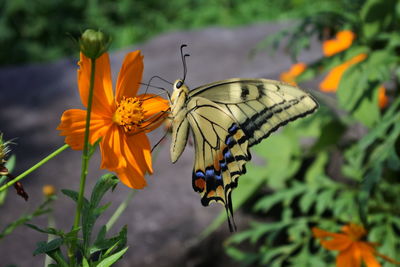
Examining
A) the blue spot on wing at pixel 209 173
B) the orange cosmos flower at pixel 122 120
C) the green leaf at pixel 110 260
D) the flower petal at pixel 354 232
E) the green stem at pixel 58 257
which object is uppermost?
the orange cosmos flower at pixel 122 120

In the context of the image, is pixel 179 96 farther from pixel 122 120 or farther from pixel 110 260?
pixel 110 260

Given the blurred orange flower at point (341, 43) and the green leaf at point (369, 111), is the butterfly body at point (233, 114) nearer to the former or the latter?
the green leaf at point (369, 111)

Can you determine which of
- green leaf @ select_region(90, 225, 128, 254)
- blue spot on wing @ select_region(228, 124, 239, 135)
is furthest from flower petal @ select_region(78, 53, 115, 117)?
blue spot on wing @ select_region(228, 124, 239, 135)

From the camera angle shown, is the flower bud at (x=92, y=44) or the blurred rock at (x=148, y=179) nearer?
the flower bud at (x=92, y=44)

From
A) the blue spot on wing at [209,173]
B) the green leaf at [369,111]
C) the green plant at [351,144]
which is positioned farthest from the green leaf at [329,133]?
the blue spot on wing at [209,173]

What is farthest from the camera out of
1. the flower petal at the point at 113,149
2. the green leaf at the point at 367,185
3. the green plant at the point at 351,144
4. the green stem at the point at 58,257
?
the green plant at the point at 351,144

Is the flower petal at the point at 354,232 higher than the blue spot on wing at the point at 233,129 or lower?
lower
